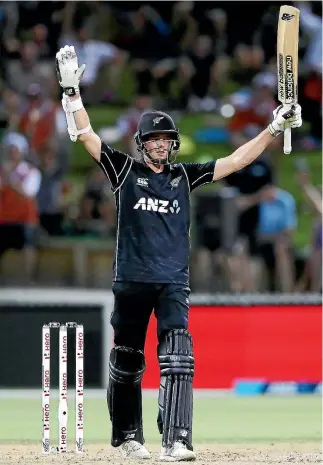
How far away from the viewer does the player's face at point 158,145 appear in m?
7.77

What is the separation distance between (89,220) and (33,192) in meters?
0.75

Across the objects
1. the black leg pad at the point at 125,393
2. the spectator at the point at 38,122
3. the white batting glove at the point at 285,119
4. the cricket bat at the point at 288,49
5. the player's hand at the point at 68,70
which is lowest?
the black leg pad at the point at 125,393

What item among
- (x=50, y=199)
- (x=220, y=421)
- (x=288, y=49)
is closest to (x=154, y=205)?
(x=288, y=49)

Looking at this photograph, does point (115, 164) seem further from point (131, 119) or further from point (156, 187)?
point (131, 119)

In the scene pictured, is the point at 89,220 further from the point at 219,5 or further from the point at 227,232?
the point at 219,5

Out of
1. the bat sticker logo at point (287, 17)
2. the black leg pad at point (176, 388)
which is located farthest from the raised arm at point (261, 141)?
the black leg pad at point (176, 388)

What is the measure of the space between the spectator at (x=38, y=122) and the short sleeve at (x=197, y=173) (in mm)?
8004

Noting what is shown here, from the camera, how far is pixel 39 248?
1506cm

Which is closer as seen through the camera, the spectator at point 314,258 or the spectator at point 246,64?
the spectator at point 314,258

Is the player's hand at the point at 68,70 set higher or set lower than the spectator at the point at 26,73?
lower

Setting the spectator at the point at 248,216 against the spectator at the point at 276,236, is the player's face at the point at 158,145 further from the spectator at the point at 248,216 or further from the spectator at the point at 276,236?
the spectator at the point at 276,236

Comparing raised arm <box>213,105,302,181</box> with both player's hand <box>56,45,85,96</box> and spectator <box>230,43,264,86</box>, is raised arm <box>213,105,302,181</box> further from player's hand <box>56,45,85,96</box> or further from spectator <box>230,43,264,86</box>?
spectator <box>230,43,264,86</box>

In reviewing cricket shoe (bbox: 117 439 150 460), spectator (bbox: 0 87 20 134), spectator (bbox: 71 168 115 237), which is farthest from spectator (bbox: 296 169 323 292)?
cricket shoe (bbox: 117 439 150 460)

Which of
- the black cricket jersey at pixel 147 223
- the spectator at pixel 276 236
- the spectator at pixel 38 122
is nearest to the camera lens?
the black cricket jersey at pixel 147 223
